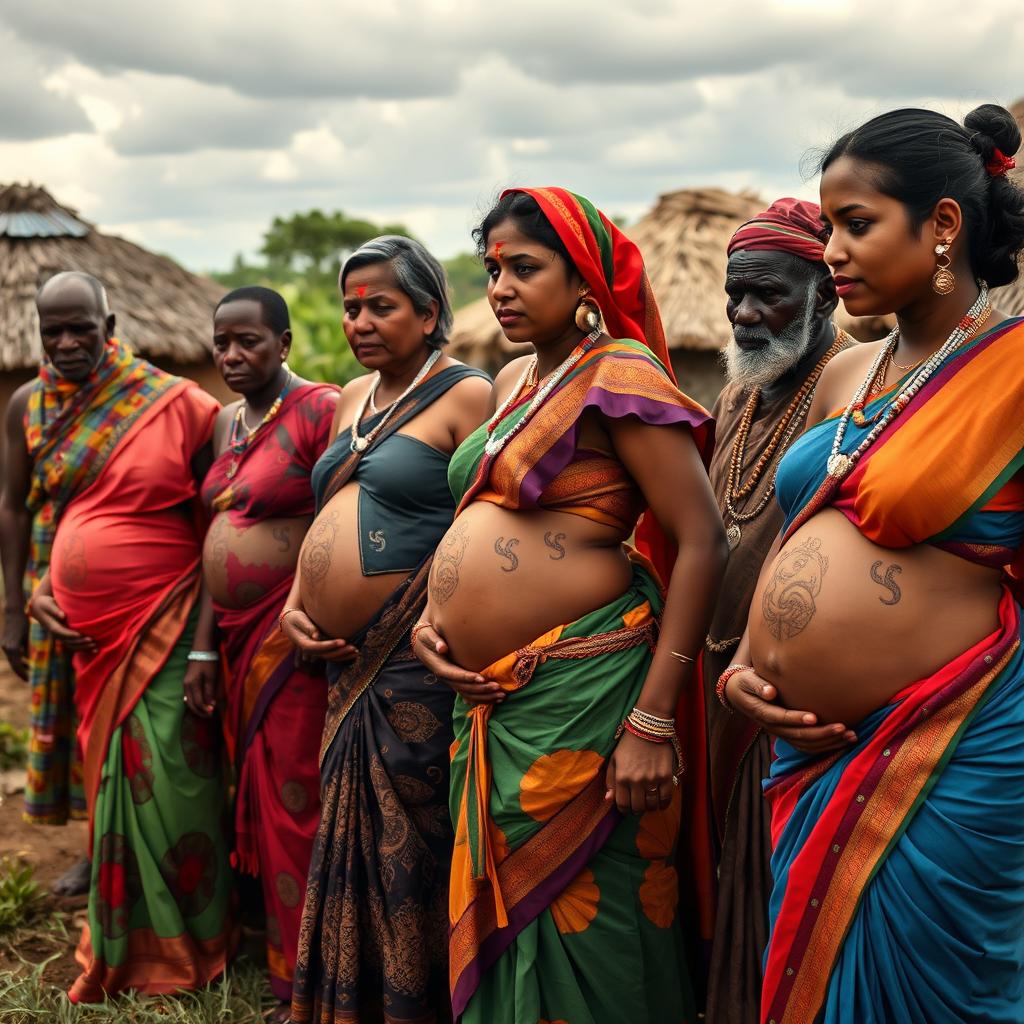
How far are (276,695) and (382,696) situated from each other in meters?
0.66

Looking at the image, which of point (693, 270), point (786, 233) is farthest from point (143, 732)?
point (693, 270)

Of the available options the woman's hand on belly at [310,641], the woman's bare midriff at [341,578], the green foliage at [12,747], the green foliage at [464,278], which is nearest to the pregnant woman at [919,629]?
the woman's bare midriff at [341,578]

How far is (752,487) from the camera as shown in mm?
3301

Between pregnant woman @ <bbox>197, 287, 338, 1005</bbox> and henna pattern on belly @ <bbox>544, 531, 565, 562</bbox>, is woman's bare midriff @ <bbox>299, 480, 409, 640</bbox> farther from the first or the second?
henna pattern on belly @ <bbox>544, 531, 565, 562</bbox>

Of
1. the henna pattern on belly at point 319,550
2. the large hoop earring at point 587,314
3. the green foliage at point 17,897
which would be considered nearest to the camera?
the large hoop earring at point 587,314

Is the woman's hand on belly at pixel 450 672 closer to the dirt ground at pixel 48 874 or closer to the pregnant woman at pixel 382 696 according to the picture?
the pregnant woman at pixel 382 696

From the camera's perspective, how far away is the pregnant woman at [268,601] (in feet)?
13.5

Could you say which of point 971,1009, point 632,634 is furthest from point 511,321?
point 971,1009

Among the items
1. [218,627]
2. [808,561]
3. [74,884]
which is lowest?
[74,884]

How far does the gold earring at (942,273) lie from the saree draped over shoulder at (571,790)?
2.35ft

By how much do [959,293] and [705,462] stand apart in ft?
2.88

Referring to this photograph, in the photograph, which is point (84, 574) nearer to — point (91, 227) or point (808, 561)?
point (808, 561)

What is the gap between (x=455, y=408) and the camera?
374cm

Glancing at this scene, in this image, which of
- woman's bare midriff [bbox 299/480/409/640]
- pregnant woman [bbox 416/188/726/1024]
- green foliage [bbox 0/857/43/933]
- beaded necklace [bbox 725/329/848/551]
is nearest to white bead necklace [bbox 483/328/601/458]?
pregnant woman [bbox 416/188/726/1024]
